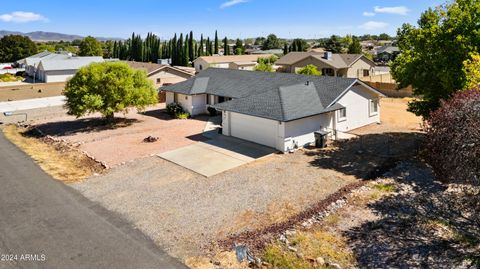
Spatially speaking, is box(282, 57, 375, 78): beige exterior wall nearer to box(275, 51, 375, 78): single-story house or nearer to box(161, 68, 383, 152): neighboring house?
box(275, 51, 375, 78): single-story house

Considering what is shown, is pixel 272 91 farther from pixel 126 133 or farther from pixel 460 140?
pixel 460 140

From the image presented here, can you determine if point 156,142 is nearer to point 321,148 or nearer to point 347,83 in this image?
point 321,148

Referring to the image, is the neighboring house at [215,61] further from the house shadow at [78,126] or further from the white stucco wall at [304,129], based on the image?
the white stucco wall at [304,129]

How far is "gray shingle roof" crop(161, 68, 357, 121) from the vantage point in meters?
23.2

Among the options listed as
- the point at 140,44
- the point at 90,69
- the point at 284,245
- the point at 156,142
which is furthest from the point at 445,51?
the point at 140,44

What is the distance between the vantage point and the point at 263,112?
23.2 m

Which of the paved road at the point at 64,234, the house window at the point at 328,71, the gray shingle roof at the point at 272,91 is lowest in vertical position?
the paved road at the point at 64,234

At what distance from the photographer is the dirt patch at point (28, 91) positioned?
4612 centimetres

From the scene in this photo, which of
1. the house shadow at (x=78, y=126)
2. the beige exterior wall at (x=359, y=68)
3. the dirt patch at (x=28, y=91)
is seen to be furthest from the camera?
the beige exterior wall at (x=359, y=68)

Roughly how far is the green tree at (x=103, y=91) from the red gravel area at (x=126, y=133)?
5.87ft

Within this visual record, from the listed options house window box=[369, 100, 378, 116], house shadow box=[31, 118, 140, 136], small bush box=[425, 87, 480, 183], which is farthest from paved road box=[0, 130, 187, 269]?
house window box=[369, 100, 378, 116]

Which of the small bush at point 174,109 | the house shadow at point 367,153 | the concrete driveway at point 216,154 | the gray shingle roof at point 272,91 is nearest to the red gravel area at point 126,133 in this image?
the small bush at point 174,109

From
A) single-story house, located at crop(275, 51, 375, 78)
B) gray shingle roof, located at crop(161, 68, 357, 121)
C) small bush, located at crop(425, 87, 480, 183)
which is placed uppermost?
single-story house, located at crop(275, 51, 375, 78)

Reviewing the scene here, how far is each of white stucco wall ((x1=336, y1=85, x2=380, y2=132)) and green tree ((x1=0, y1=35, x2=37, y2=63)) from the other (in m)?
97.4
